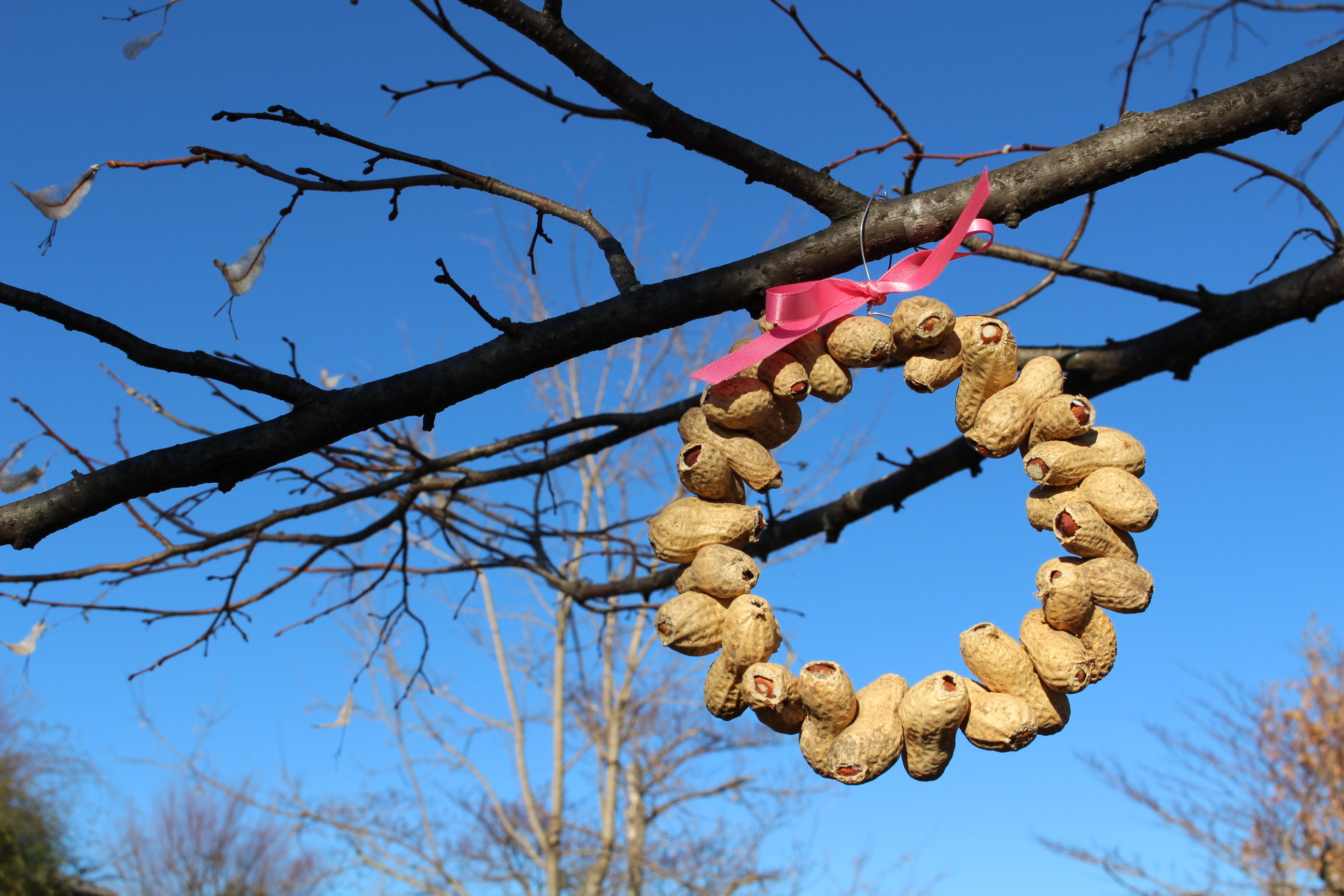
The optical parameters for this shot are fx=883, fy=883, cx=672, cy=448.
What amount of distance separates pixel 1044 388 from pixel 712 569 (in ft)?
1.66

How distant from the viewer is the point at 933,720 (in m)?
1.01

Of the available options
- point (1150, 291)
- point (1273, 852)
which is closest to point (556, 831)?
point (1273, 852)

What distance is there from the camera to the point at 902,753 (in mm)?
1060

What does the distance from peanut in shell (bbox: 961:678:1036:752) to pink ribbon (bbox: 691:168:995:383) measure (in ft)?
1.61

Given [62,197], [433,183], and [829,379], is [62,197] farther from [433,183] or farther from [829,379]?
[829,379]

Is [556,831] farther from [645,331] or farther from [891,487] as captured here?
[645,331]

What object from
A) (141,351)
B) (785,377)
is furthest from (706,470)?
(141,351)

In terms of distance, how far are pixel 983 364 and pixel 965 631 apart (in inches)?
13.9

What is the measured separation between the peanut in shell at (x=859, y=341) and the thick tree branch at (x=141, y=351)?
78 centimetres

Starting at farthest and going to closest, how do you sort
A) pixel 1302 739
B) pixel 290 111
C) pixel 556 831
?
pixel 1302 739 → pixel 556 831 → pixel 290 111

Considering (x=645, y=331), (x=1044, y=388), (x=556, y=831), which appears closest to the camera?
(x=1044, y=388)

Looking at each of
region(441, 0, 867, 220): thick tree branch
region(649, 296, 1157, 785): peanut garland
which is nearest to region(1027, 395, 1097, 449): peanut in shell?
region(649, 296, 1157, 785): peanut garland

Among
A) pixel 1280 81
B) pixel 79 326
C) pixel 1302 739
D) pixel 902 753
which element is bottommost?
pixel 902 753

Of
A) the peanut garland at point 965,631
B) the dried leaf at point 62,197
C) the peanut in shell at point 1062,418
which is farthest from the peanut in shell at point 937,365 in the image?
the dried leaf at point 62,197
